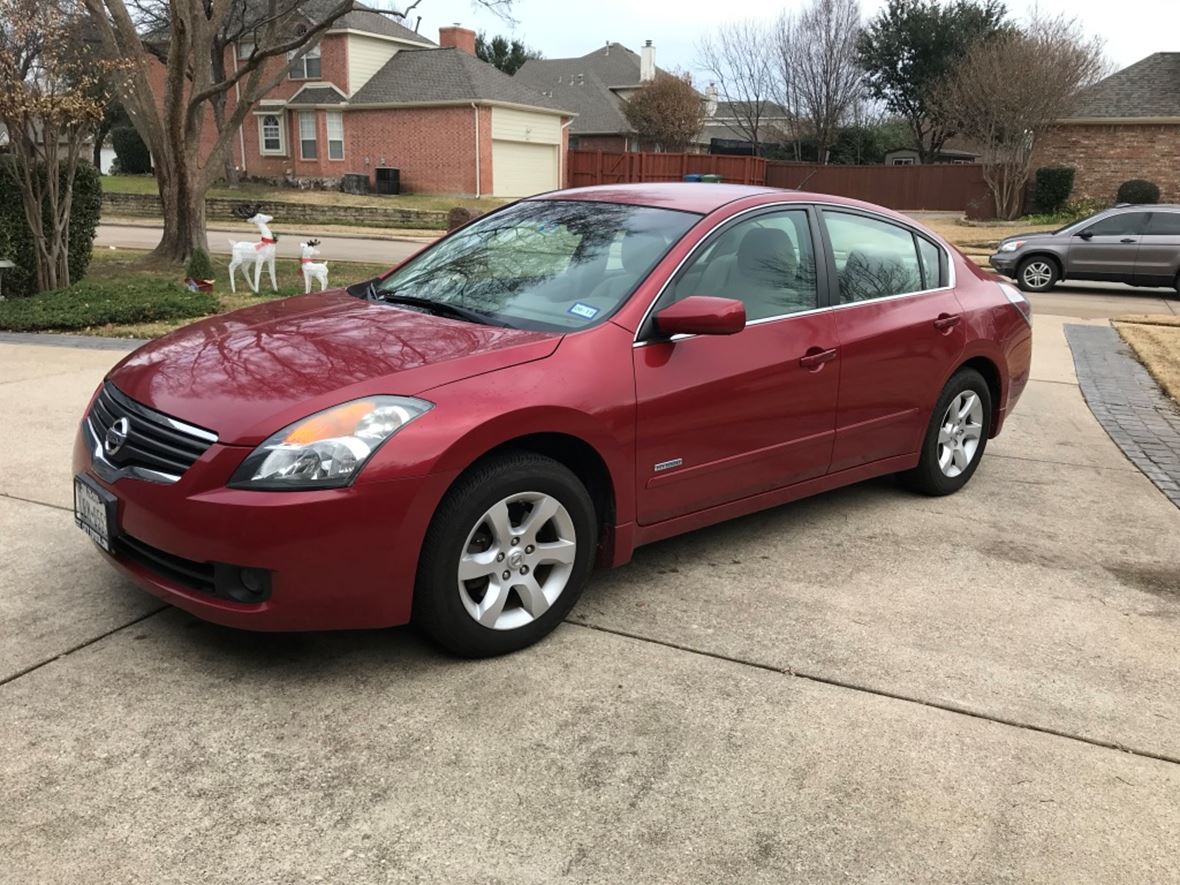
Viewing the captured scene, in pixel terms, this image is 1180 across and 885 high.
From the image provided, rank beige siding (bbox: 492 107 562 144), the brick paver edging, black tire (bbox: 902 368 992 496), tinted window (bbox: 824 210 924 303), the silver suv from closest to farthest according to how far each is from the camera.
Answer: tinted window (bbox: 824 210 924 303), black tire (bbox: 902 368 992 496), the brick paver edging, the silver suv, beige siding (bbox: 492 107 562 144)

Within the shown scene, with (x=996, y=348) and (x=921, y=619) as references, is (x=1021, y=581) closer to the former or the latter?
(x=921, y=619)

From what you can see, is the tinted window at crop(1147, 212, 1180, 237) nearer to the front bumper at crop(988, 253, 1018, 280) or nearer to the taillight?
the front bumper at crop(988, 253, 1018, 280)

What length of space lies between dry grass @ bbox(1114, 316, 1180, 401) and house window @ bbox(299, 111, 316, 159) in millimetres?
33533

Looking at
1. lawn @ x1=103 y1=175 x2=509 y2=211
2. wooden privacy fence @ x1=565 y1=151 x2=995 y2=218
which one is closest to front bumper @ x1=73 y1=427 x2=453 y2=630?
lawn @ x1=103 y1=175 x2=509 y2=211

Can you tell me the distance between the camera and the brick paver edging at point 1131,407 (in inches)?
252

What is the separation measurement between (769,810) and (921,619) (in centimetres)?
151

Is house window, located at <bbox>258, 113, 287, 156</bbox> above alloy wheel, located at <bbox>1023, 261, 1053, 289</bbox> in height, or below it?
above

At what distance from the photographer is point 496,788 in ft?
9.04

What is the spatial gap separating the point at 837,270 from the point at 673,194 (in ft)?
2.81

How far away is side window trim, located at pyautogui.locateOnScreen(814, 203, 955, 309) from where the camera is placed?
463 cm

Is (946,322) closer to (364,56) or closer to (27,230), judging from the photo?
(27,230)

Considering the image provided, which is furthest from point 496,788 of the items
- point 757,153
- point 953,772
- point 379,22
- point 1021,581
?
point 757,153

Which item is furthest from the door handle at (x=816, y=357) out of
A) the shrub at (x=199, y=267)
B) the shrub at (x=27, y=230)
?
the shrub at (x=199, y=267)

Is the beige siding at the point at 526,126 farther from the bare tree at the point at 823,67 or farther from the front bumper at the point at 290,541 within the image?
the front bumper at the point at 290,541
